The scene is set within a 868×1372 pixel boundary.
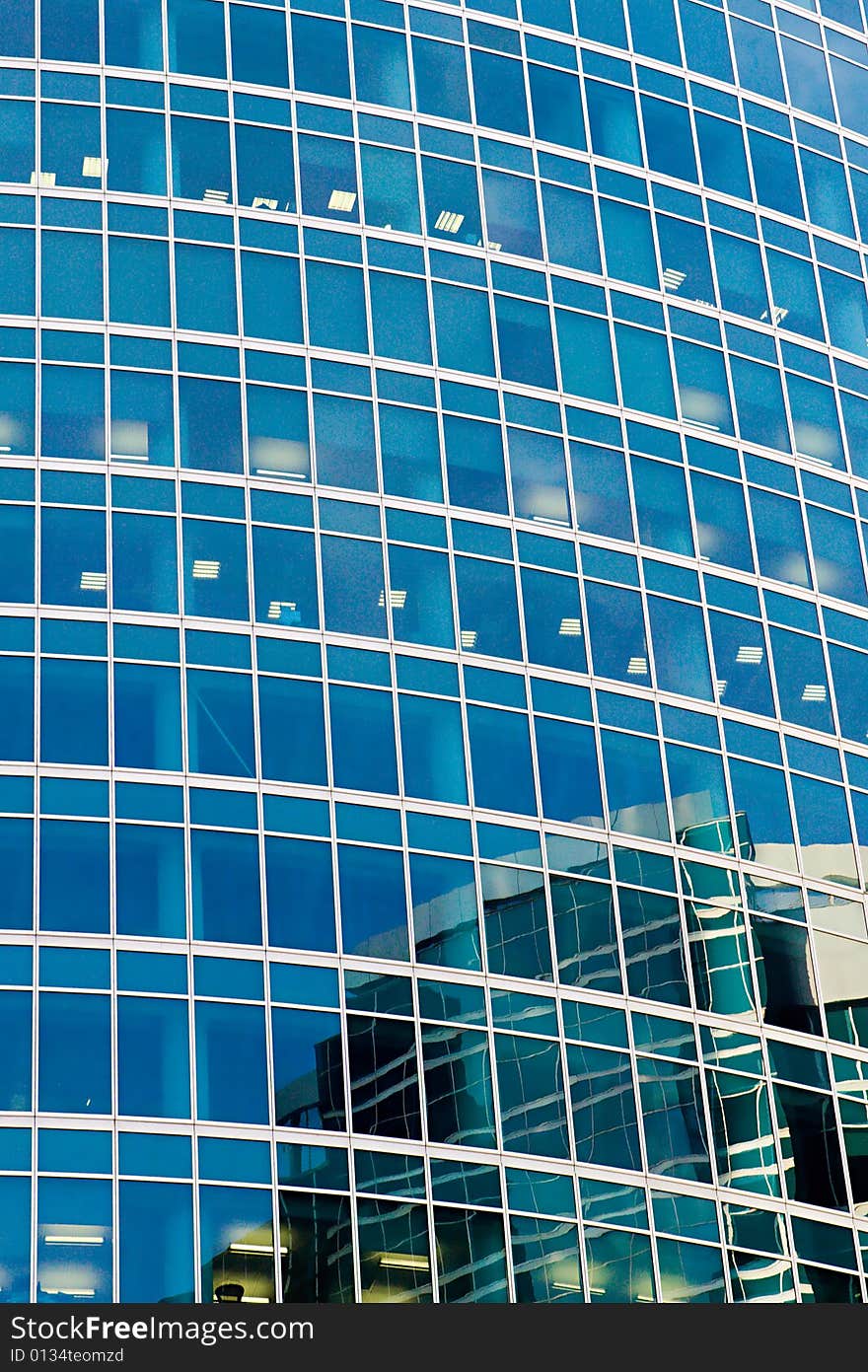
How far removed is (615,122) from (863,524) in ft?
35.9

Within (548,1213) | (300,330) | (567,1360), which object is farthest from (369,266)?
(567,1360)

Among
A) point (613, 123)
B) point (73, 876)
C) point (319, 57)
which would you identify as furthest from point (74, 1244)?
point (613, 123)

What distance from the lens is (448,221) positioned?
45469mm

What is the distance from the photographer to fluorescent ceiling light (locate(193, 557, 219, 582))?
40156 millimetres

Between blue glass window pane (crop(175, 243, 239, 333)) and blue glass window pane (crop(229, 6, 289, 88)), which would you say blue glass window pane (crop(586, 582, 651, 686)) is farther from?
blue glass window pane (crop(229, 6, 289, 88))

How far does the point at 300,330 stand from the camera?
1695 inches

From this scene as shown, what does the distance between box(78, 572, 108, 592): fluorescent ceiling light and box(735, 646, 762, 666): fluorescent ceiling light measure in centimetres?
1370

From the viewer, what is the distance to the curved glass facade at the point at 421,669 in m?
36.8

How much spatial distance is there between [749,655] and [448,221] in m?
11.4

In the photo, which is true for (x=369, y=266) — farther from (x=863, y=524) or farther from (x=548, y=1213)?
(x=548, y=1213)

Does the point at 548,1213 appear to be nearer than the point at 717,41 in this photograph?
Yes

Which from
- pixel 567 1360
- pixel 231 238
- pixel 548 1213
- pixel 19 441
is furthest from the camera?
pixel 231 238

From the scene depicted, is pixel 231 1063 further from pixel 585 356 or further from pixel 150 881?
pixel 585 356

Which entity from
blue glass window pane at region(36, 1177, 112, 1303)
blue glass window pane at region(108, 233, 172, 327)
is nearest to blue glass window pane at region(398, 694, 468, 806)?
blue glass window pane at region(108, 233, 172, 327)
